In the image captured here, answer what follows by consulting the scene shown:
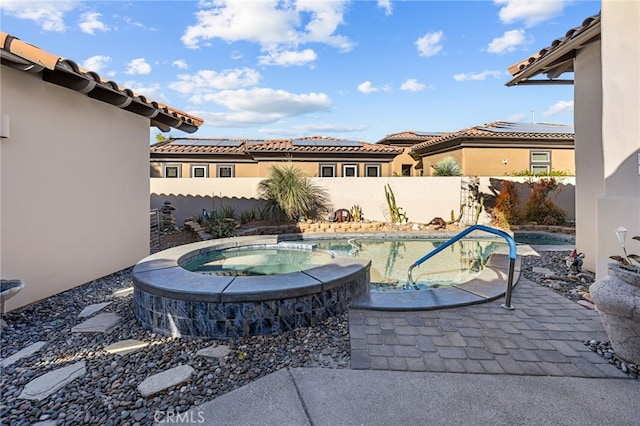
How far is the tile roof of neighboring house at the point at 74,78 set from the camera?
405 centimetres

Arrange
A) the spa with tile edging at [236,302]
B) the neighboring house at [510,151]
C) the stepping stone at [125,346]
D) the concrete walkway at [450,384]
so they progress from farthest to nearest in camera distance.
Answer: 1. the neighboring house at [510,151]
2. the spa with tile edging at [236,302]
3. the stepping stone at [125,346]
4. the concrete walkway at [450,384]

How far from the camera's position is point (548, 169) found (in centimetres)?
1762

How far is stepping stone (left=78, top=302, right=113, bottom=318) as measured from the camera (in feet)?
14.5

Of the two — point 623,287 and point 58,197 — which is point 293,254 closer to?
point 58,197

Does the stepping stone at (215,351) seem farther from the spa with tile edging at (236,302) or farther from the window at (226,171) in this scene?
the window at (226,171)

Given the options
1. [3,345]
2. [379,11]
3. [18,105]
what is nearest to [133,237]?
[18,105]

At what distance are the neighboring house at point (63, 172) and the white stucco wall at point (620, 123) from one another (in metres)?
7.22

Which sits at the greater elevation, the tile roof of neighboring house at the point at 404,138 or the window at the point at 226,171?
the tile roof of neighboring house at the point at 404,138

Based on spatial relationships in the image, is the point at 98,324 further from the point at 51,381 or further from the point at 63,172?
the point at 63,172

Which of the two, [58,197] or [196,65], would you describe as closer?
[58,197]

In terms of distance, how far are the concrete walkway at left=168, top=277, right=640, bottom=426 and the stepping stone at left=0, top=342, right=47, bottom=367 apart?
2216 millimetres

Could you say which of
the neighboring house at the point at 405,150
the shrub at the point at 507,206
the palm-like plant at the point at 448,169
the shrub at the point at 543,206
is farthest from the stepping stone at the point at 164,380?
the neighboring house at the point at 405,150

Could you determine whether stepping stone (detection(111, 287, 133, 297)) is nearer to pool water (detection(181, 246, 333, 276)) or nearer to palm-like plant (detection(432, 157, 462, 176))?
pool water (detection(181, 246, 333, 276))

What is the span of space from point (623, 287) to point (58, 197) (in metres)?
7.31
